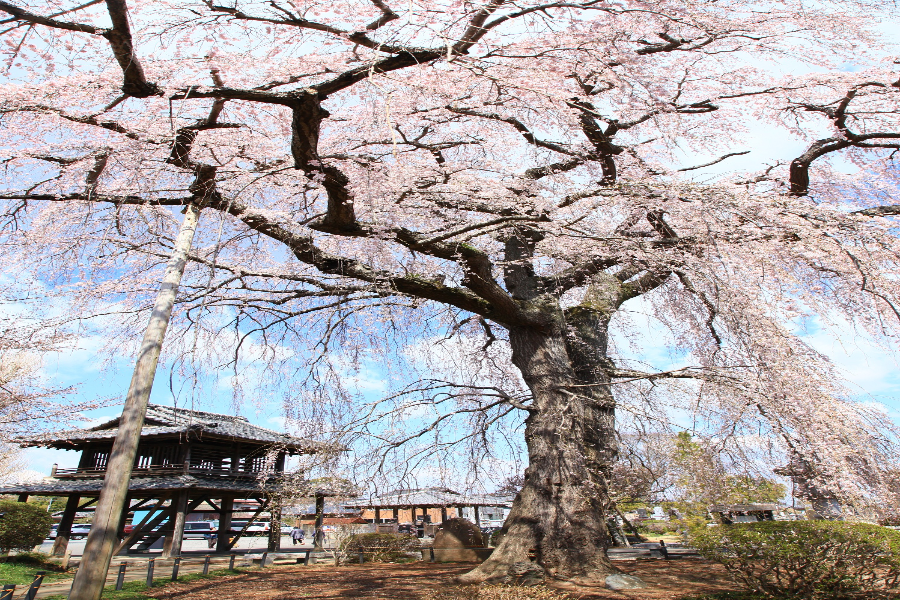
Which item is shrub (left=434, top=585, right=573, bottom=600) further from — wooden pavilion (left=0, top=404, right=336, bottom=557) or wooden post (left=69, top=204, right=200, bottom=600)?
wooden pavilion (left=0, top=404, right=336, bottom=557)

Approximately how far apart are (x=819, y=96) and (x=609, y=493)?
21.8 ft

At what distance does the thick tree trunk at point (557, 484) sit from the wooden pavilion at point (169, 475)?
26.0 ft

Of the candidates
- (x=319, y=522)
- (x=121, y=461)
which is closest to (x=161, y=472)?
(x=319, y=522)

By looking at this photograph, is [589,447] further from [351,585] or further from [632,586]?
[351,585]

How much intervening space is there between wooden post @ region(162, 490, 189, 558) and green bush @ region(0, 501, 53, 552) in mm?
3467

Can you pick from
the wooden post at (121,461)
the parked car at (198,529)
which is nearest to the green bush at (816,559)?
the wooden post at (121,461)

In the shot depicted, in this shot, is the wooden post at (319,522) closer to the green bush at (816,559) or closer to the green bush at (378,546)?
the green bush at (378,546)

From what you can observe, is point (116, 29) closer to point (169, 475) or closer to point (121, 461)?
point (121, 461)

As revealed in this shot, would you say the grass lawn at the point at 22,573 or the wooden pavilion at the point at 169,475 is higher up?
the wooden pavilion at the point at 169,475

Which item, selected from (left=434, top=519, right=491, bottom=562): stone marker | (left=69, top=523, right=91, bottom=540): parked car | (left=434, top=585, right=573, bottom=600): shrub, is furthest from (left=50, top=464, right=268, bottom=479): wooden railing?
(left=69, top=523, right=91, bottom=540): parked car

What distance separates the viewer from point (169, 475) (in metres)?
13.7

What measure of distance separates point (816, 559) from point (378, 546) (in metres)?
11.5

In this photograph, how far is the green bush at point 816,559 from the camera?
15.8 ft

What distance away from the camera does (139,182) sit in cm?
620
